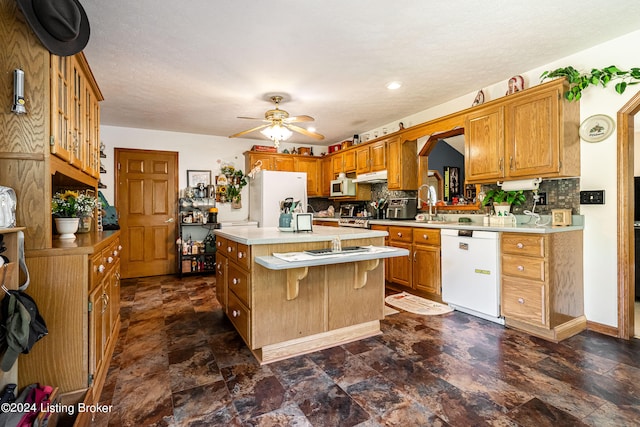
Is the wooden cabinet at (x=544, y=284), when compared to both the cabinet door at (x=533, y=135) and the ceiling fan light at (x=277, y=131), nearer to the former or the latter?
the cabinet door at (x=533, y=135)

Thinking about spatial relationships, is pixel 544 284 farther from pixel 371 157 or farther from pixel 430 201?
pixel 371 157

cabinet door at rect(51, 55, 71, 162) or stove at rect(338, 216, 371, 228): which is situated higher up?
cabinet door at rect(51, 55, 71, 162)

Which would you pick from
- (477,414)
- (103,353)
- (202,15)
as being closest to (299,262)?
(477,414)

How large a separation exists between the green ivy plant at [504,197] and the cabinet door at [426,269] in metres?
0.79

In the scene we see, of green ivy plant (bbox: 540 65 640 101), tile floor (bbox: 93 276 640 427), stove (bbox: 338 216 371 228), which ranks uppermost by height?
green ivy plant (bbox: 540 65 640 101)

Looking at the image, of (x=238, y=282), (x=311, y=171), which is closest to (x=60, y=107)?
(x=238, y=282)

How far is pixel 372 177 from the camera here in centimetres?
499

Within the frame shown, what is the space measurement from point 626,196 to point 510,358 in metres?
1.66

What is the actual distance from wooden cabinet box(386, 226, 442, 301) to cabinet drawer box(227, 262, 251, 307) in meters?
2.18

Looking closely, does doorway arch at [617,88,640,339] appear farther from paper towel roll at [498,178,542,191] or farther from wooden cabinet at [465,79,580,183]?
paper towel roll at [498,178,542,191]

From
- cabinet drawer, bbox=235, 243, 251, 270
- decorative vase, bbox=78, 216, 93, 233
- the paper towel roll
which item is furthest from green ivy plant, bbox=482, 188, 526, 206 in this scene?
decorative vase, bbox=78, 216, 93, 233

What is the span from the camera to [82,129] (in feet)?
7.44

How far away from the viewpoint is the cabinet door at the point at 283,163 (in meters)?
5.77

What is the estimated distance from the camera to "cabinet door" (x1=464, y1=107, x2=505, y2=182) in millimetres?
3125
